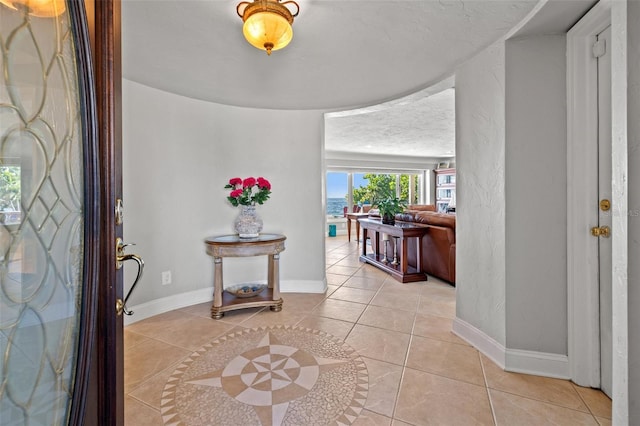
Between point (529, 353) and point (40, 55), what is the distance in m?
2.51

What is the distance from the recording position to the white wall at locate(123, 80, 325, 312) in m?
2.57

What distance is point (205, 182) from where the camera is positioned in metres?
3.02

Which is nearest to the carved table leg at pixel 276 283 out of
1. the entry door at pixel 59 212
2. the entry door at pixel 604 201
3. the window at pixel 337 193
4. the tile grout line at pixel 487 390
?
the tile grout line at pixel 487 390

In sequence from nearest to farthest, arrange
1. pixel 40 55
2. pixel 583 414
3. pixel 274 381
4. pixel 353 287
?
pixel 40 55
pixel 583 414
pixel 274 381
pixel 353 287

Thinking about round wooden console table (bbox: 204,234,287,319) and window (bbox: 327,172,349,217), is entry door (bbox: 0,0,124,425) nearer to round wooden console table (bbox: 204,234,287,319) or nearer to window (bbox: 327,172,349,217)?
round wooden console table (bbox: 204,234,287,319)

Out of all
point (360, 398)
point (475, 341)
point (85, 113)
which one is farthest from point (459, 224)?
point (85, 113)

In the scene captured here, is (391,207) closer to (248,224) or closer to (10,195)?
(248,224)

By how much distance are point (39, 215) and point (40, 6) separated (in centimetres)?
39

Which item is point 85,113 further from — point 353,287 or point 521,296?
point 353,287

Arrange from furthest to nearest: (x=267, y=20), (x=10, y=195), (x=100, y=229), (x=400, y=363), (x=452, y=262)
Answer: (x=452, y=262)
(x=400, y=363)
(x=267, y=20)
(x=100, y=229)
(x=10, y=195)

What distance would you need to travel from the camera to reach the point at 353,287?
11.5 feet

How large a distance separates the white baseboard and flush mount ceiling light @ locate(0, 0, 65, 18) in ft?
8.27

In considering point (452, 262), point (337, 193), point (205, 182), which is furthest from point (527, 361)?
point (337, 193)

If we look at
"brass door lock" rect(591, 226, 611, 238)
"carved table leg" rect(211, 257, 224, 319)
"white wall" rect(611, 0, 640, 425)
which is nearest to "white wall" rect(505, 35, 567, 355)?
"brass door lock" rect(591, 226, 611, 238)
